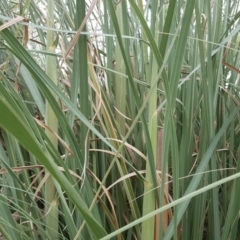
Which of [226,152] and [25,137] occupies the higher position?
[25,137]

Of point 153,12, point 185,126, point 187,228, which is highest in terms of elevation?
point 153,12

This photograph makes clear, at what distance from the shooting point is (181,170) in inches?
16.6

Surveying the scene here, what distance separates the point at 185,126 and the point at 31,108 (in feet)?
0.88

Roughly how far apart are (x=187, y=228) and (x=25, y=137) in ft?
1.11

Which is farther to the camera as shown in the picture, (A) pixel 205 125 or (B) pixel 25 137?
(A) pixel 205 125

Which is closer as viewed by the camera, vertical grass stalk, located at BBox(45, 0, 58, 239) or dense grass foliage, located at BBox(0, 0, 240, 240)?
dense grass foliage, located at BBox(0, 0, 240, 240)

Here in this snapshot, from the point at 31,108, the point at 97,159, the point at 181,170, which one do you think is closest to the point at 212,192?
the point at 181,170

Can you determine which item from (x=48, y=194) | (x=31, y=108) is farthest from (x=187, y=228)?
(x=31, y=108)

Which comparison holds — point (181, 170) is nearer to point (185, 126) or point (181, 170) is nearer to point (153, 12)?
point (185, 126)

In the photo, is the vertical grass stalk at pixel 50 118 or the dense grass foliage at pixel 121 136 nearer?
the dense grass foliage at pixel 121 136

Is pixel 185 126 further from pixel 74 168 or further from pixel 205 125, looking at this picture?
pixel 74 168

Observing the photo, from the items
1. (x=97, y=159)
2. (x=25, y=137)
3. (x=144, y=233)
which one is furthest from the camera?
(x=97, y=159)

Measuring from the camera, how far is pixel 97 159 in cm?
50

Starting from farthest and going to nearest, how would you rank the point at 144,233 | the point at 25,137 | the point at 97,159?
the point at 97,159
the point at 144,233
the point at 25,137
